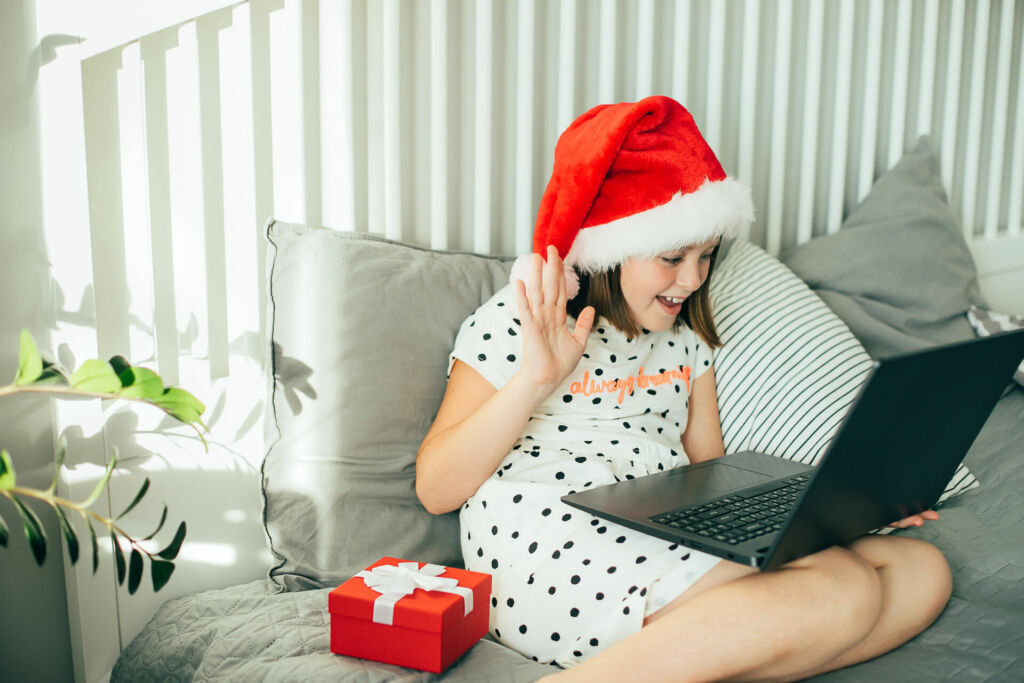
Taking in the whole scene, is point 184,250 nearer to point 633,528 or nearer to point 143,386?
point 143,386

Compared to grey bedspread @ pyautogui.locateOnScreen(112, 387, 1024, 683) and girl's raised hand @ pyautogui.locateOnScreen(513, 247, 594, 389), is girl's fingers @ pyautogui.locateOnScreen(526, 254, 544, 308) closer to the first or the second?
girl's raised hand @ pyautogui.locateOnScreen(513, 247, 594, 389)

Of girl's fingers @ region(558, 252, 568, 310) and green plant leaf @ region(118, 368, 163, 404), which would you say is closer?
green plant leaf @ region(118, 368, 163, 404)

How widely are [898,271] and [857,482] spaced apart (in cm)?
87

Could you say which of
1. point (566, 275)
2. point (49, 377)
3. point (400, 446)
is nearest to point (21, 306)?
point (49, 377)

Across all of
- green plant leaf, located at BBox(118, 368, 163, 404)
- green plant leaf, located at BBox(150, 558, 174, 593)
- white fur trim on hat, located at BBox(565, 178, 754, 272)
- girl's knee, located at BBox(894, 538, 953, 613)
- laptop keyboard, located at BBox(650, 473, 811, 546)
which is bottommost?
girl's knee, located at BBox(894, 538, 953, 613)

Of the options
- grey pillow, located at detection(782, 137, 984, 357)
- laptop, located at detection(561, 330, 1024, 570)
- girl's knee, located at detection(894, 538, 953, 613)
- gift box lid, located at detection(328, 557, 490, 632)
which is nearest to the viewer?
laptop, located at detection(561, 330, 1024, 570)

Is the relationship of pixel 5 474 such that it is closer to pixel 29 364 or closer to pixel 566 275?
pixel 29 364

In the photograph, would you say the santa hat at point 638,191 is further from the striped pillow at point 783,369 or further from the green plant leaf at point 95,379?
the green plant leaf at point 95,379

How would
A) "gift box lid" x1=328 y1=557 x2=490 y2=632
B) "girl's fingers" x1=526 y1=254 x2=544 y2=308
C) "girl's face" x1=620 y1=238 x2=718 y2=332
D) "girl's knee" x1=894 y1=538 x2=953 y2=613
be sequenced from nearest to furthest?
1. "gift box lid" x1=328 y1=557 x2=490 y2=632
2. "girl's knee" x1=894 y1=538 x2=953 y2=613
3. "girl's fingers" x1=526 y1=254 x2=544 y2=308
4. "girl's face" x1=620 y1=238 x2=718 y2=332

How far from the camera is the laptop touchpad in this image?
1000 millimetres

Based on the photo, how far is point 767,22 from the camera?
1636mm

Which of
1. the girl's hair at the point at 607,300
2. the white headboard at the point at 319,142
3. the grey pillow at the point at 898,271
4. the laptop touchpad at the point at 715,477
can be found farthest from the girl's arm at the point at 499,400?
the grey pillow at the point at 898,271

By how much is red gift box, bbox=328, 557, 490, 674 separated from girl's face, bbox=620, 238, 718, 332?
1.63ft

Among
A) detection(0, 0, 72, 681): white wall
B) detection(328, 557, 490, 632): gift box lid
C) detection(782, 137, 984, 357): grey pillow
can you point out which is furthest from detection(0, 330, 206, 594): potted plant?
detection(782, 137, 984, 357): grey pillow
